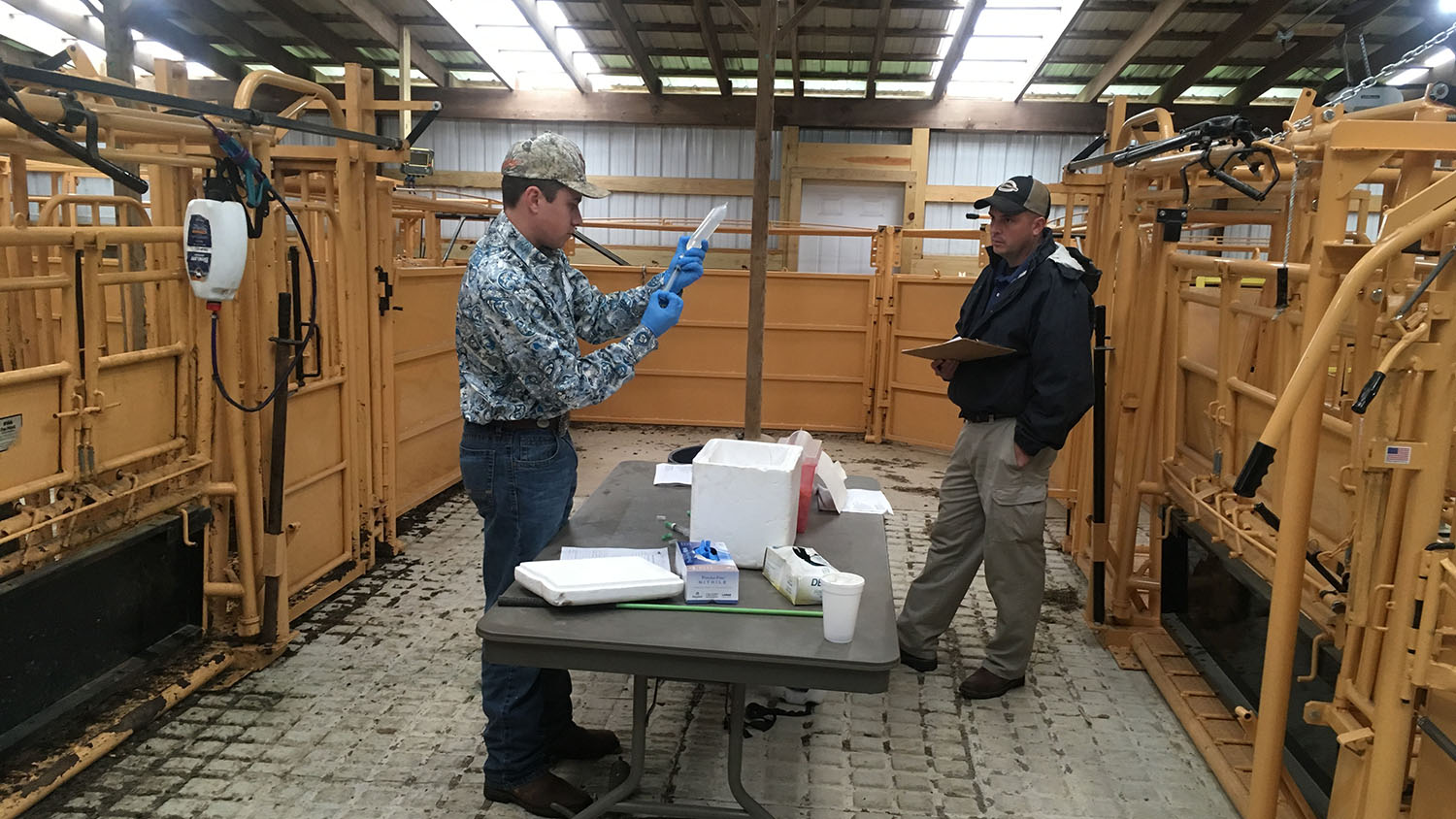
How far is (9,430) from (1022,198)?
3359 mm

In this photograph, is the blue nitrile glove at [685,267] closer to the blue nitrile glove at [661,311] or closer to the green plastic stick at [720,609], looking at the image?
the blue nitrile glove at [661,311]

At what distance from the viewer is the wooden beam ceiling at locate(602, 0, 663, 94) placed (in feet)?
29.1

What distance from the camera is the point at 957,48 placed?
9.37 m

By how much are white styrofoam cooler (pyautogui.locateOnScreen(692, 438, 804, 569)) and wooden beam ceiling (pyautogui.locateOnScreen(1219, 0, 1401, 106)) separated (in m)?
8.66

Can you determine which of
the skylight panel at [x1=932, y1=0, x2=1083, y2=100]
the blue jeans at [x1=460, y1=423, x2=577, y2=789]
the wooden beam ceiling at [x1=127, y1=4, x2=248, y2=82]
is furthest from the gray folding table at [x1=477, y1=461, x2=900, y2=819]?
the skylight panel at [x1=932, y1=0, x2=1083, y2=100]

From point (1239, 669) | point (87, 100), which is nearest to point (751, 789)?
point (1239, 669)

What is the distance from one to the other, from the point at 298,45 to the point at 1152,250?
1032cm

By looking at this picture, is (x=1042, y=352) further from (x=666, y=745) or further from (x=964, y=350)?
(x=666, y=745)

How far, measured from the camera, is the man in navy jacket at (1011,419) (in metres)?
3.22

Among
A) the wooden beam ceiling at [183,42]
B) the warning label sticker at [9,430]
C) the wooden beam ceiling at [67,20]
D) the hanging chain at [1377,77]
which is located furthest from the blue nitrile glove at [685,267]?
the wooden beam ceiling at [67,20]

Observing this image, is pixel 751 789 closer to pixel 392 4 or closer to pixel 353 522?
pixel 353 522

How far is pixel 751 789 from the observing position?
2.85m

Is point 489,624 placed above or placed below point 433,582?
above

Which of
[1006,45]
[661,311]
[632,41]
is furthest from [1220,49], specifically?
[661,311]
